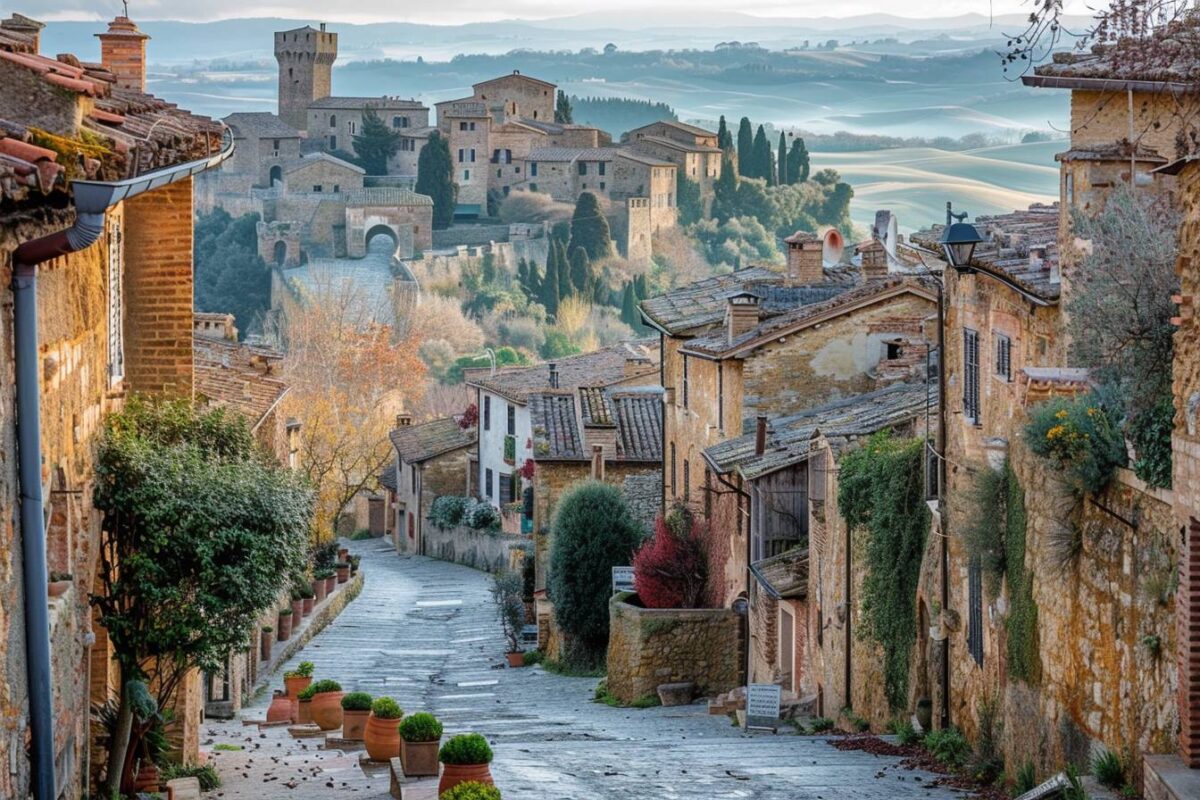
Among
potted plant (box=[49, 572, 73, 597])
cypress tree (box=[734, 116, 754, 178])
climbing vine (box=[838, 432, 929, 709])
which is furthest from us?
cypress tree (box=[734, 116, 754, 178])

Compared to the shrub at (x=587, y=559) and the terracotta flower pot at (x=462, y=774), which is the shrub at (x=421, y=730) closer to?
the terracotta flower pot at (x=462, y=774)

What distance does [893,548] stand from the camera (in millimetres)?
16453

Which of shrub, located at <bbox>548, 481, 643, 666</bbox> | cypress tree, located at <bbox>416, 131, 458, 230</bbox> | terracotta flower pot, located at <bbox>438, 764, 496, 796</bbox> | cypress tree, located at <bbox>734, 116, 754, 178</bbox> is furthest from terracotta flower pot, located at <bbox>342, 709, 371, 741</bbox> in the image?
cypress tree, located at <bbox>734, 116, 754, 178</bbox>

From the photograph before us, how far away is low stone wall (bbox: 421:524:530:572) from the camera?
155ft

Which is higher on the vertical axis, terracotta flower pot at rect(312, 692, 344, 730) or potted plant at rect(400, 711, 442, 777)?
potted plant at rect(400, 711, 442, 777)


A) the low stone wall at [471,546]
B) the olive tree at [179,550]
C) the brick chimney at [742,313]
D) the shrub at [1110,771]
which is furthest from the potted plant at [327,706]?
the low stone wall at [471,546]

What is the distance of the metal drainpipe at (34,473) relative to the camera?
8.03m

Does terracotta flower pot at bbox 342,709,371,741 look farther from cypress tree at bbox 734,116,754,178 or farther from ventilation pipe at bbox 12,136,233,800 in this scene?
cypress tree at bbox 734,116,754,178

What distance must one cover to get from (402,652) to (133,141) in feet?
76.0

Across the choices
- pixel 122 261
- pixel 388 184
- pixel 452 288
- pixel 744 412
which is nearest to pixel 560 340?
pixel 452 288

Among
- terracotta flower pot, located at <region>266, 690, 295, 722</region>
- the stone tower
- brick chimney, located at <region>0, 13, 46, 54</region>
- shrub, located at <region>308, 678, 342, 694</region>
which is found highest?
the stone tower

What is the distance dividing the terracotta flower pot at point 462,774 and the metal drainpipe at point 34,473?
3540 millimetres

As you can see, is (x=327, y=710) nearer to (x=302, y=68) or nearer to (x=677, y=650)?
(x=677, y=650)

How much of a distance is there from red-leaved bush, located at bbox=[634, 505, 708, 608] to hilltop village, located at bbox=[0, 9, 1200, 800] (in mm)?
56
